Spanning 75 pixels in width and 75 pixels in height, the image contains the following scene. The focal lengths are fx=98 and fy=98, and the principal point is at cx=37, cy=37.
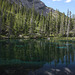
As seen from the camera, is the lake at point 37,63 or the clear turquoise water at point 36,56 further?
the clear turquoise water at point 36,56

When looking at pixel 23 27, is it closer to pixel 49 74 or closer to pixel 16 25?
pixel 16 25

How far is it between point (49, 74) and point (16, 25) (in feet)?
291

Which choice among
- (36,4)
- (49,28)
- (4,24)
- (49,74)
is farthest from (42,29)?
(36,4)

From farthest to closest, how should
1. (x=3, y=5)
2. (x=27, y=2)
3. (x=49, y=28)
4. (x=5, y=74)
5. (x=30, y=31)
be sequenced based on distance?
(x=27, y=2)
(x=3, y=5)
(x=49, y=28)
(x=30, y=31)
(x=5, y=74)

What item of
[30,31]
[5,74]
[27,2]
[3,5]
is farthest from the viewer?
[27,2]

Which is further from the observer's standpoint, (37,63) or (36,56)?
(36,56)

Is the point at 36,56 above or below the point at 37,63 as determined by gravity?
above

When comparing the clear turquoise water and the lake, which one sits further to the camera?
the clear turquoise water

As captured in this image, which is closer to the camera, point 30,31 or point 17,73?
point 17,73

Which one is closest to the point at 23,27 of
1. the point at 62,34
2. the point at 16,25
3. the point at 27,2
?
the point at 16,25

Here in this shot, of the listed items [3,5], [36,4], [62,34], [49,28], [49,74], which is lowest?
[49,74]

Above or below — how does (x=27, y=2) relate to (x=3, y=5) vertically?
above

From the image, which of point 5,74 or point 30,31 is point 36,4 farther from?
point 5,74

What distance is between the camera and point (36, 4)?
194250 mm
